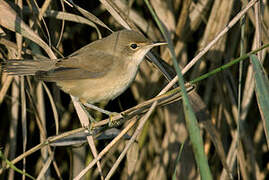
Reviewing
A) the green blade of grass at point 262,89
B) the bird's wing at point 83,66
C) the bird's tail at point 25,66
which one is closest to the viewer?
the green blade of grass at point 262,89

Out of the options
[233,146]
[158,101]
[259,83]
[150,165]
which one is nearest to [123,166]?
[150,165]

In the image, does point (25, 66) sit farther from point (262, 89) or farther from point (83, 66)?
point (262, 89)

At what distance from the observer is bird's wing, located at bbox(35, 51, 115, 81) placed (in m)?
1.83

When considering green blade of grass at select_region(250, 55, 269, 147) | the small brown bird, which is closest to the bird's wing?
the small brown bird

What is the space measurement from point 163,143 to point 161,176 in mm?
211

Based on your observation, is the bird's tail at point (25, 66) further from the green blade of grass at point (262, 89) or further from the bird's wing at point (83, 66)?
the green blade of grass at point (262, 89)

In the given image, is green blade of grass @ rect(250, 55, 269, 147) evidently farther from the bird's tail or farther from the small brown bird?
the bird's tail

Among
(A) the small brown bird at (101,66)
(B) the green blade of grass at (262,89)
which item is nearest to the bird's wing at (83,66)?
(A) the small brown bird at (101,66)

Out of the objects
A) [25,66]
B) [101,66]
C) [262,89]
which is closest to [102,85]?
[101,66]

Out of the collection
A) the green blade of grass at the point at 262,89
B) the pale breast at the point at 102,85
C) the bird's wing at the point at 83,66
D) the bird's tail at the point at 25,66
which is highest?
the bird's tail at the point at 25,66

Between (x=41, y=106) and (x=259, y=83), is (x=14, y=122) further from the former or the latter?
(x=259, y=83)

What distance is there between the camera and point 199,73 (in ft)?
7.71

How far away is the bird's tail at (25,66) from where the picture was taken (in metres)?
1.72

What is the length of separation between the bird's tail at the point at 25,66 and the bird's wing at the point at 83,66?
2.1 inches
